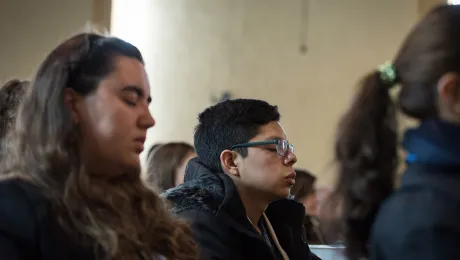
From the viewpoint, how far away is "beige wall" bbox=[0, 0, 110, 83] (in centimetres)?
404

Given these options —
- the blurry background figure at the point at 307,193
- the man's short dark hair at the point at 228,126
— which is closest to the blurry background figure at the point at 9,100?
the man's short dark hair at the point at 228,126

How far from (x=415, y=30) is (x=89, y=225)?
745 mm

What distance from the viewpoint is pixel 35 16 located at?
4133 millimetres

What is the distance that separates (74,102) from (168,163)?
162 centimetres

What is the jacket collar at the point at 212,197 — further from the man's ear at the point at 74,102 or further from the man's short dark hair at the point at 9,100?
the man's ear at the point at 74,102

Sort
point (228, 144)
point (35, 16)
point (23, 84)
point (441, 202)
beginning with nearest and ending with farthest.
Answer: point (441, 202)
point (23, 84)
point (228, 144)
point (35, 16)

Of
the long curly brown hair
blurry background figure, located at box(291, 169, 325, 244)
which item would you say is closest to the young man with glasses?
the long curly brown hair

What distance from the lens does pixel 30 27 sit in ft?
13.5

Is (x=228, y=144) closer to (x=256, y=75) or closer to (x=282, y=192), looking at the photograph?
(x=282, y=192)

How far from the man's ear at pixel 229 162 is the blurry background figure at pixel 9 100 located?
0.70 metres

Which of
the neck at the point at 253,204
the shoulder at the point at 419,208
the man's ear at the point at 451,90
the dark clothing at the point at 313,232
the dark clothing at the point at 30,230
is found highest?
the man's ear at the point at 451,90

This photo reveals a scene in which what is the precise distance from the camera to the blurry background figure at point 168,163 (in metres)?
2.88

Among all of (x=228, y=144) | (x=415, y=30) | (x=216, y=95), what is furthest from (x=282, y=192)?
(x=216, y=95)

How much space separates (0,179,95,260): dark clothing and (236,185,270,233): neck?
34.0 inches
